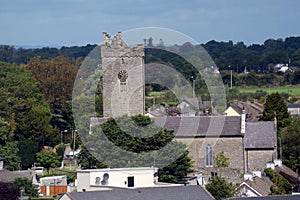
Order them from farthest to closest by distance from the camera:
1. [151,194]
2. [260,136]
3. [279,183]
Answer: [260,136], [279,183], [151,194]

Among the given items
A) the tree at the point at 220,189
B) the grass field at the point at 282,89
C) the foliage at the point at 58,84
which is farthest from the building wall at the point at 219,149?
the grass field at the point at 282,89

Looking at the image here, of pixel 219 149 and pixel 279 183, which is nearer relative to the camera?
pixel 279 183

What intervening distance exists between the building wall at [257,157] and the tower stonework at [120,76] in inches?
212

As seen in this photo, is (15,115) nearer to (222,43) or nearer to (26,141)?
(26,141)

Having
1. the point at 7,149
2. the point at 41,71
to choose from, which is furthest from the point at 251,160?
the point at 41,71

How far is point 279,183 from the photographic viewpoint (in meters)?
36.5

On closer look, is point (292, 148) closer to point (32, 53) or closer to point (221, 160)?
point (221, 160)

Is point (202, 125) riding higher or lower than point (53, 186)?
higher

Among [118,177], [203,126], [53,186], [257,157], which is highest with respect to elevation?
[203,126]

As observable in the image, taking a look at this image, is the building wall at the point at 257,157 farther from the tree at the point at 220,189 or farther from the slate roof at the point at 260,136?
the tree at the point at 220,189

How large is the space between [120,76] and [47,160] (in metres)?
8.61

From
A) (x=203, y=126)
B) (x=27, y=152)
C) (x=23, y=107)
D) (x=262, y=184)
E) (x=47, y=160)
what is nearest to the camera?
(x=262, y=184)

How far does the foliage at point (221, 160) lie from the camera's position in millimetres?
42156

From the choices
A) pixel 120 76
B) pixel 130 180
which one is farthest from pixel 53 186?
pixel 130 180
